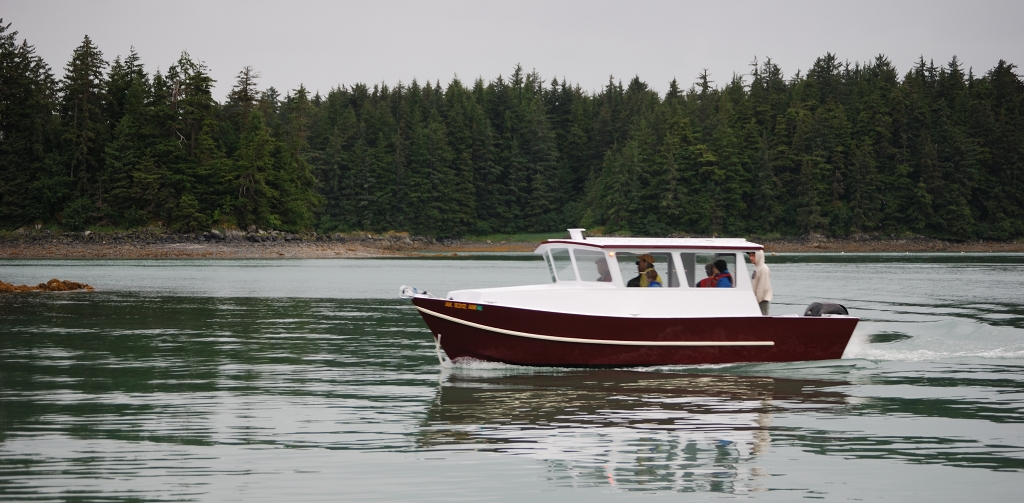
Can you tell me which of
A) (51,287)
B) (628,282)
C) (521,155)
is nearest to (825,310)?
(628,282)

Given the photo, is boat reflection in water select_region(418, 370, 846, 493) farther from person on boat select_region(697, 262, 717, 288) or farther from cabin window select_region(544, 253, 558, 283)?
cabin window select_region(544, 253, 558, 283)

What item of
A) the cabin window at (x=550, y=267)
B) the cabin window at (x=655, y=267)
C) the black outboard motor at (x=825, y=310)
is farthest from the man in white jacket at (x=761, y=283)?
the cabin window at (x=550, y=267)

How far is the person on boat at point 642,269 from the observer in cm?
1880

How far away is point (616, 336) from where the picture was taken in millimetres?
18531

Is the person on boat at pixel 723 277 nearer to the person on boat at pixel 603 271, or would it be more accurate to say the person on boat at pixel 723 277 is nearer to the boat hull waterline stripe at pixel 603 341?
the boat hull waterline stripe at pixel 603 341

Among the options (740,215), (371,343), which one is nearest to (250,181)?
(740,215)

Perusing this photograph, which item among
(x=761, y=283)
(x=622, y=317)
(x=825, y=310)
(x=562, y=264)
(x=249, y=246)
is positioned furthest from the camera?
(x=249, y=246)

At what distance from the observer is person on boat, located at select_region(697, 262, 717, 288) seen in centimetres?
1919

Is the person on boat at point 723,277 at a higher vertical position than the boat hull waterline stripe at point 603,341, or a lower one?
higher

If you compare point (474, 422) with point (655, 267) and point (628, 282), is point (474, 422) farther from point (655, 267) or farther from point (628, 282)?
point (655, 267)

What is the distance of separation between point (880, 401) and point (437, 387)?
25.7ft

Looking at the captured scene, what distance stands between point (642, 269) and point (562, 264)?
1.60 meters

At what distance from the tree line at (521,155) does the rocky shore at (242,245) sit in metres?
2.38

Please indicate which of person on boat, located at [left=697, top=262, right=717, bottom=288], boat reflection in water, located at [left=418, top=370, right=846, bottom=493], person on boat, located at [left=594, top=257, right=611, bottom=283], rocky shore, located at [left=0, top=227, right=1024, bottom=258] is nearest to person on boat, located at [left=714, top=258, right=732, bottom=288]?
person on boat, located at [left=697, top=262, right=717, bottom=288]
